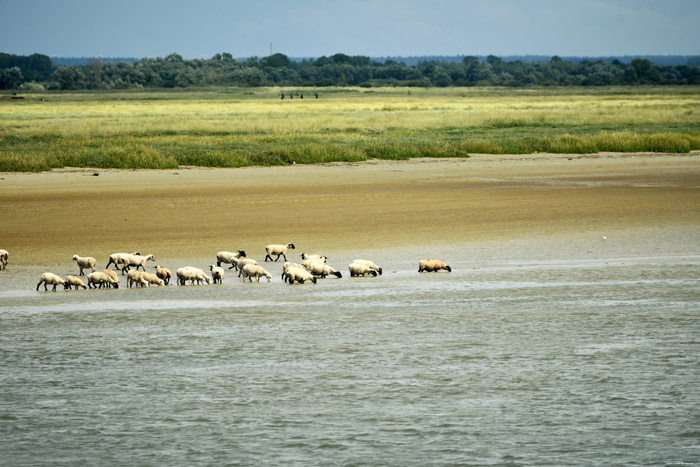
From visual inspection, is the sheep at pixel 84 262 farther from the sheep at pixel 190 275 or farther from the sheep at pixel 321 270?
the sheep at pixel 321 270

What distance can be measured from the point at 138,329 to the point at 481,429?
484cm

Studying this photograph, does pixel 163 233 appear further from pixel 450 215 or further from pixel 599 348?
pixel 599 348

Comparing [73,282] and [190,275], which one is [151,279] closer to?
[190,275]

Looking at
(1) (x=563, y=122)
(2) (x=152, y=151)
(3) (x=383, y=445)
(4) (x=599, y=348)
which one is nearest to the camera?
(3) (x=383, y=445)

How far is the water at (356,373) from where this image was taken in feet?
24.4

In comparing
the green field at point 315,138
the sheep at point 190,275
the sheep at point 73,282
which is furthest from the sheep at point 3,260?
the green field at point 315,138

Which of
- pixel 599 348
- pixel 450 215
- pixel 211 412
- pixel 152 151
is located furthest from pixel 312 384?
pixel 152 151

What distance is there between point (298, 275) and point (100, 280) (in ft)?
8.88

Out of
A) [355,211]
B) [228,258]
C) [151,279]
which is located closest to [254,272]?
[228,258]

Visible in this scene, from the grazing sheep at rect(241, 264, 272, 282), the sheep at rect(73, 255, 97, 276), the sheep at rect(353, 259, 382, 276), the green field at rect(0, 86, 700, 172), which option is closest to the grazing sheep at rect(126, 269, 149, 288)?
the sheep at rect(73, 255, 97, 276)

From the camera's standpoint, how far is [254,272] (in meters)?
14.1

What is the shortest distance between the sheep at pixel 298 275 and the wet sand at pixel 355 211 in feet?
8.90

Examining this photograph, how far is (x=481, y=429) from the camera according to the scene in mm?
7797

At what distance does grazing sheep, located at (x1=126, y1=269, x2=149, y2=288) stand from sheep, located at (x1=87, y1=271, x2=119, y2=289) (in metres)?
0.20
